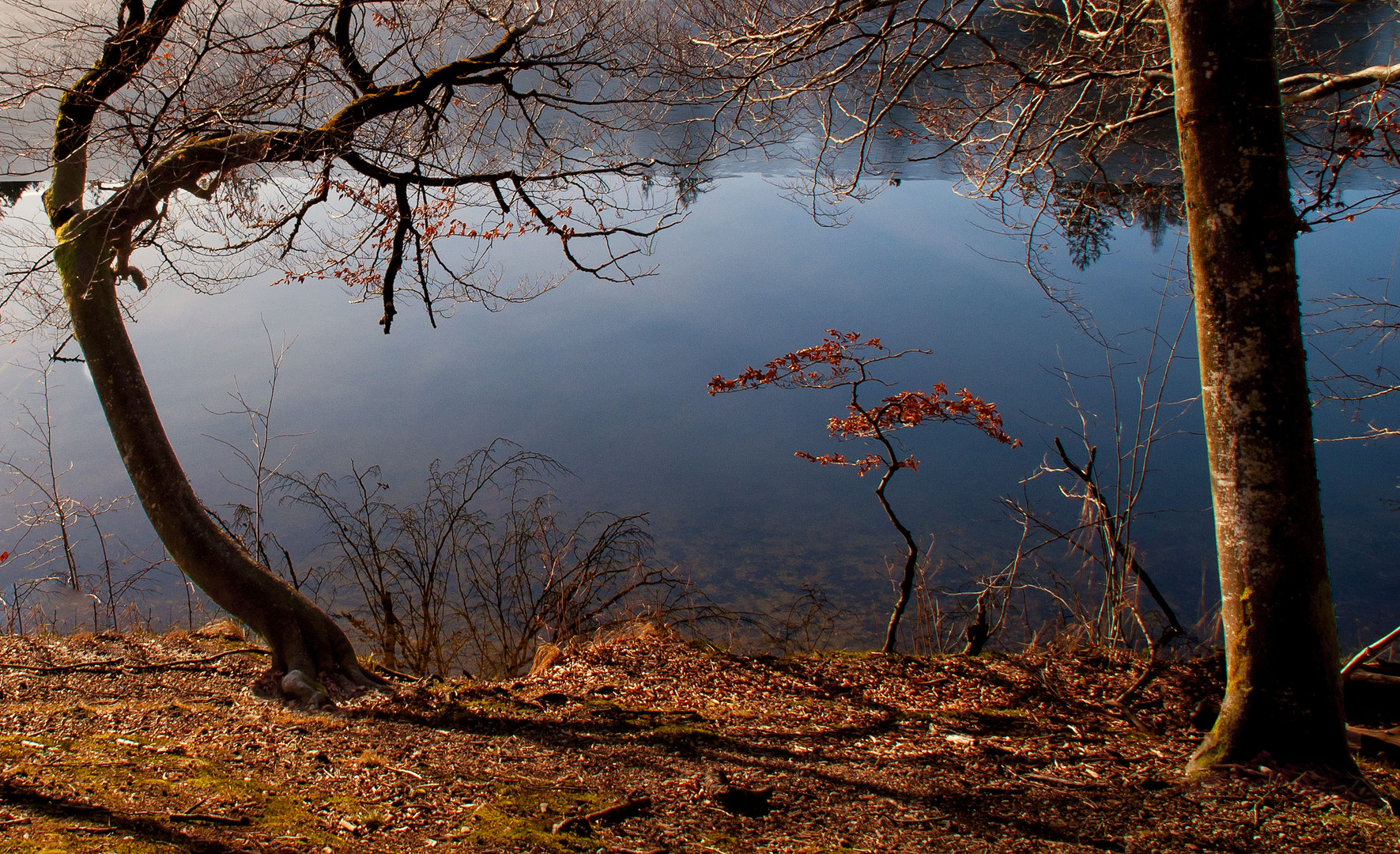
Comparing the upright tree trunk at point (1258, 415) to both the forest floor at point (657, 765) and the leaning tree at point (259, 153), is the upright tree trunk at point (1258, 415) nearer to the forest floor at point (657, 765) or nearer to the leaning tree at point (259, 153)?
the forest floor at point (657, 765)

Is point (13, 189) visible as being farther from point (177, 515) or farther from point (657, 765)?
point (657, 765)

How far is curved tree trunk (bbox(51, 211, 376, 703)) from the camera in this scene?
15.3 ft

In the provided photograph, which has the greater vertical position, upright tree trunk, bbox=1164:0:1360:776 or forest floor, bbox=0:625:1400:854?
upright tree trunk, bbox=1164:0:1360:776

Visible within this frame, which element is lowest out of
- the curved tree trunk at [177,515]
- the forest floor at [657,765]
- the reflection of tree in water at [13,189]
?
the forest floor at [657,765]

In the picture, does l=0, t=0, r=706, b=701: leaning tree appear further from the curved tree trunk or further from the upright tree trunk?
the upright tree trunk

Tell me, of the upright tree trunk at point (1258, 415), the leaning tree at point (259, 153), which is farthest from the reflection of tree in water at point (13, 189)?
the upright tree trunk at point (1258, 415)

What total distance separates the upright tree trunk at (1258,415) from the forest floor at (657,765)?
0.23 m

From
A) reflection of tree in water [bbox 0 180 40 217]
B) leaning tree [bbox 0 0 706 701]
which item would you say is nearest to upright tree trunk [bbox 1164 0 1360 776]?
leaning tree [bbox 0 0 706 701]

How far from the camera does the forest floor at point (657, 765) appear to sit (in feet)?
7.09

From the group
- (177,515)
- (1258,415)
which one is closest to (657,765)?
(1258,415)

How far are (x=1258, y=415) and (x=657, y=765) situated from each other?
2.44 meters

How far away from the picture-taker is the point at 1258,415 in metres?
2.65

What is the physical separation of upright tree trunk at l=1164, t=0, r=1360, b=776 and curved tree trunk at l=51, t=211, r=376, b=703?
446 cm

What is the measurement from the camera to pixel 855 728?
350 centimetres
